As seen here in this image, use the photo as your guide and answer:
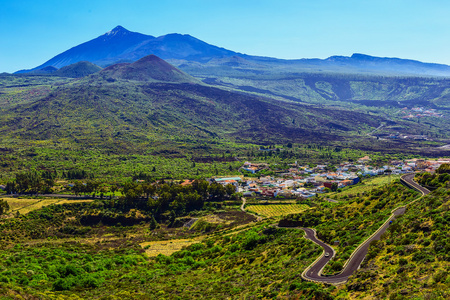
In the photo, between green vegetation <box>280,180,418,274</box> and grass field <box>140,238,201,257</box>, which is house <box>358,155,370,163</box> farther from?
grass field <box>140,238,201,257</box>

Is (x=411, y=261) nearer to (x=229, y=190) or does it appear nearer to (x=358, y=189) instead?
(x=229, y=190)

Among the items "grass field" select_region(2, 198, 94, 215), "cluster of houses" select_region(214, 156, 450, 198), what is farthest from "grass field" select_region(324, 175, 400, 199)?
"grass field" select_region(2, 198, 94, 215)

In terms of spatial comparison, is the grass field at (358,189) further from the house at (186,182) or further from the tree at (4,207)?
the tree at (4,207)

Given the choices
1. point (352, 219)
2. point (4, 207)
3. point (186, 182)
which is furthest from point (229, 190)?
point (4, 207)

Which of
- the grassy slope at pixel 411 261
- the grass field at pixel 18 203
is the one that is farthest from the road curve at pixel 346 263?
the grass field at pixel 18 203

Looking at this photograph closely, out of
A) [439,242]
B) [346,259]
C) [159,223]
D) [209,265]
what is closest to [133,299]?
[209,265]
